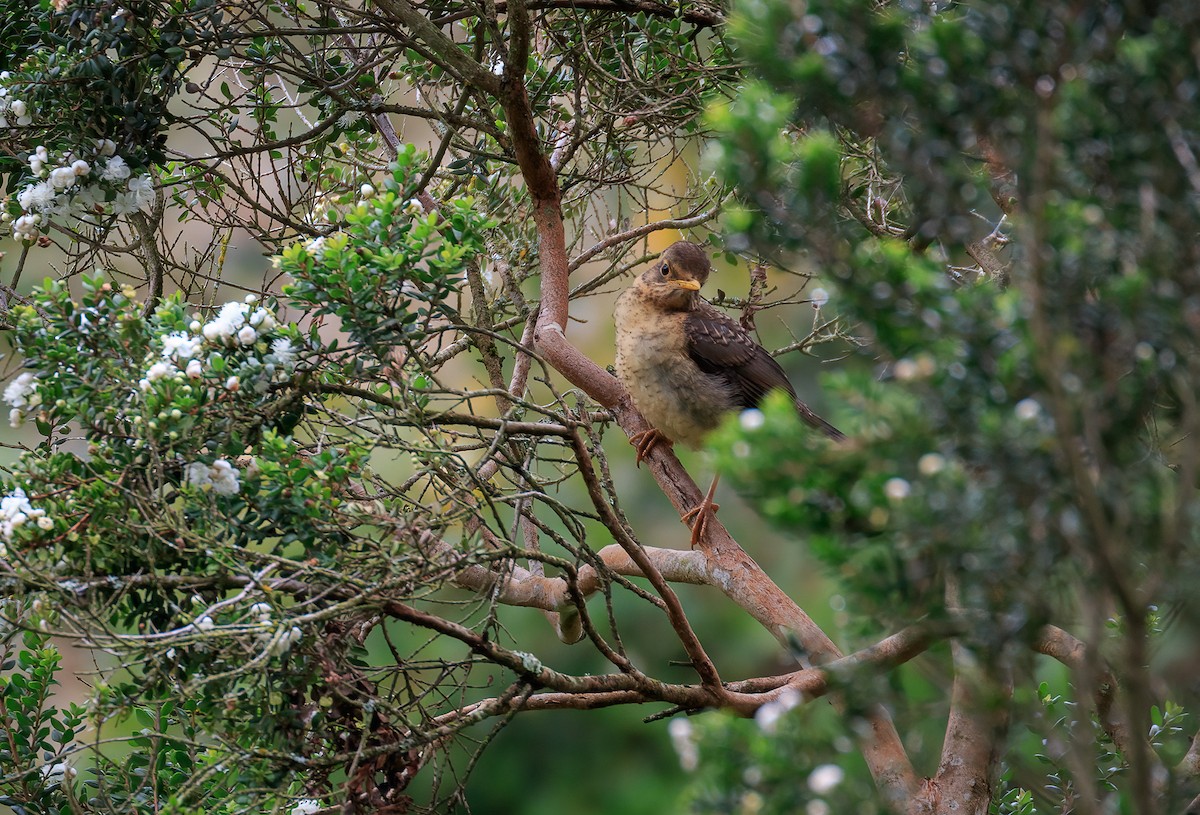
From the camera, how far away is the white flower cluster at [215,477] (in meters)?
2.28

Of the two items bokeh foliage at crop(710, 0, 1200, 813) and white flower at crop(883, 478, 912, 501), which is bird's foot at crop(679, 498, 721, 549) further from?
white flower at crop(883, 478, 912, 501)

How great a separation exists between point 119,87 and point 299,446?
158 cm

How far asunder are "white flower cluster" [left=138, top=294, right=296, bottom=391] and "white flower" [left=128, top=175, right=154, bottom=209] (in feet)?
3.22

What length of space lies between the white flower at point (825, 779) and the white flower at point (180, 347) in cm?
168

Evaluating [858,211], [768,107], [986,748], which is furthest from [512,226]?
[768,107]

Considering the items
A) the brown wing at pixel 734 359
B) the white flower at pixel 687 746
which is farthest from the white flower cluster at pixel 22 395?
the brown wing at pixel 734 359

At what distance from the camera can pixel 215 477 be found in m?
2.29

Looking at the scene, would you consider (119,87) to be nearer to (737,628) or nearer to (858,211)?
(858,211)

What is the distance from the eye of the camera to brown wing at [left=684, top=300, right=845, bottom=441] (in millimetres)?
4238

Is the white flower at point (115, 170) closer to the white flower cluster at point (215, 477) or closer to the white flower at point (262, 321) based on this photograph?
the white flower at point (262, 321)

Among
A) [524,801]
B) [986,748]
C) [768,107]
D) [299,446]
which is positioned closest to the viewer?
[768,107]

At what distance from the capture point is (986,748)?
2.79 metres

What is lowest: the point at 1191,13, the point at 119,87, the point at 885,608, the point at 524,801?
the point at 885,608

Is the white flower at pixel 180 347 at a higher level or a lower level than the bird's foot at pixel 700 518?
lower
